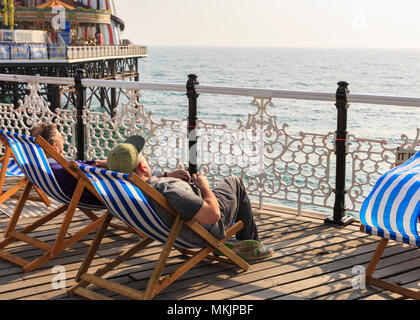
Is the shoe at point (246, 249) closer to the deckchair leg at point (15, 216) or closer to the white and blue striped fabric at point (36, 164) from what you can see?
the white and blue striped fabric at point (36, 164)

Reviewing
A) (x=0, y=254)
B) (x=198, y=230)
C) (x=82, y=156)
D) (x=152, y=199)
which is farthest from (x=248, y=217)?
(x=82, y=156)

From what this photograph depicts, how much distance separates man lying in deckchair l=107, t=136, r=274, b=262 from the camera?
9.79ft

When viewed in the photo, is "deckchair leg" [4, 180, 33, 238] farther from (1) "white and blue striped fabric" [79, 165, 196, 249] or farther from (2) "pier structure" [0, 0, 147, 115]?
(2) "pier structure" [0, 0, 147, 115]

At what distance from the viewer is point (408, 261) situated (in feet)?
12.2

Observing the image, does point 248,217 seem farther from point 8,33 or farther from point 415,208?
point 8,33

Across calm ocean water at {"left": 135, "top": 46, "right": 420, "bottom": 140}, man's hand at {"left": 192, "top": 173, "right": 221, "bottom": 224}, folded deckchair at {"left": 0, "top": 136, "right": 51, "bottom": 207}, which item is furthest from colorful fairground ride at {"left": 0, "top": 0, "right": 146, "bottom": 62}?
man's hand at {"left": 192, "top": 173, "right": 221, "bottom": 224}

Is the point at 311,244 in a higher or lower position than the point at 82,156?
lower

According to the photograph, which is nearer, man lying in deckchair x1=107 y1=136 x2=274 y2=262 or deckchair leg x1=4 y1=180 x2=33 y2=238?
man lying in deckchair x1=107 y1=136 x2=274 y2=262

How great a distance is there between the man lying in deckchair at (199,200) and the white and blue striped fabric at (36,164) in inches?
26.2

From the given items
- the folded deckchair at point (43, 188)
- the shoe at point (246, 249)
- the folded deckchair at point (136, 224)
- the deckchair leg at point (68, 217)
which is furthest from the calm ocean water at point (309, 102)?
the folded deckchair at point (136, 224)

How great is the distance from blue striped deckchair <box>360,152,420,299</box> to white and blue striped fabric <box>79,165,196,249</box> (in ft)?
3.63

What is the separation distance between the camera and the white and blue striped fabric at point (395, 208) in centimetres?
311

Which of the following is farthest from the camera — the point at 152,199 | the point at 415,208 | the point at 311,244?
the point at 311,244
